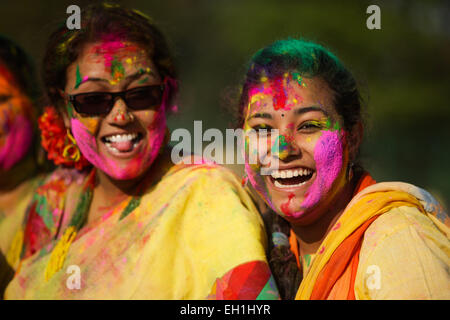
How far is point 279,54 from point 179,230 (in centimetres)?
107

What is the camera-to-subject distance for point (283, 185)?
8.49ft

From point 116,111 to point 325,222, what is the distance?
1.32 m

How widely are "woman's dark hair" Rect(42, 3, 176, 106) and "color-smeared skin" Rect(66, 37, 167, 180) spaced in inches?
2.2

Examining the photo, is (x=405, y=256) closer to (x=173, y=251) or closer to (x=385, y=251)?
(x=385, y=251)

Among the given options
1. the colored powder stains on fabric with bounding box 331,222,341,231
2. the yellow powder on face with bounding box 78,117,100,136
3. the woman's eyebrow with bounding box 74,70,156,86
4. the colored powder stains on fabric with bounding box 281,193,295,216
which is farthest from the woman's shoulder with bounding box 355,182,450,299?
the yellow powder on face with bounding box 78,117,100,136

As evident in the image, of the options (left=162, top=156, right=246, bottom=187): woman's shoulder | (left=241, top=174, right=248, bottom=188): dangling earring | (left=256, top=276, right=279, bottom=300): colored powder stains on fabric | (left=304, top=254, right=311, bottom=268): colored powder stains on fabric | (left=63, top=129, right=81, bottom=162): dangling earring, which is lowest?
(left=256, top=276, right=279, bottom=300): colored powder stains on fabric

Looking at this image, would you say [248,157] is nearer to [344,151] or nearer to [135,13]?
[344,151]

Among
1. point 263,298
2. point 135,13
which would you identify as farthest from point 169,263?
point 135,13

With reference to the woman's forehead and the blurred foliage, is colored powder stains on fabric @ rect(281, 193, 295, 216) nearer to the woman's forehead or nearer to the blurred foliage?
the woman's forehead

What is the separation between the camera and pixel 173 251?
9.14 ft

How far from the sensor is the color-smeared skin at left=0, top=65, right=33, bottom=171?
13.0 ft

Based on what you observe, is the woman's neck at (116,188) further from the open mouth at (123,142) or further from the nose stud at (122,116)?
the nose stud at (122,116)

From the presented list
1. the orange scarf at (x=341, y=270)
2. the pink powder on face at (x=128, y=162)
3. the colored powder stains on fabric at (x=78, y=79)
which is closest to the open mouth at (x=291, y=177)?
the orange scarf at (x=341, y=270)

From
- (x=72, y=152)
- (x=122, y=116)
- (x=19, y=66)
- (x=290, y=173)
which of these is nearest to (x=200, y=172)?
(x=122, y=116)
